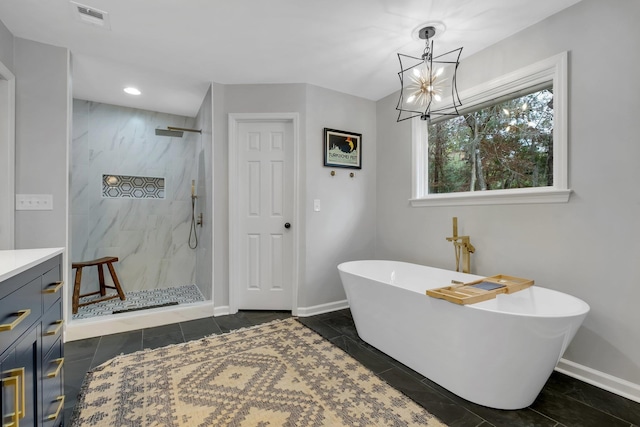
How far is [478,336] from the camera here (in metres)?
1.52

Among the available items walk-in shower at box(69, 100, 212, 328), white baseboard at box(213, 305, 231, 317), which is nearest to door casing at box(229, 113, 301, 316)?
white baseboard at box(213, 305, 231, 317)

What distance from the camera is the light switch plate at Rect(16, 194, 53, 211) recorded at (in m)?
2.15

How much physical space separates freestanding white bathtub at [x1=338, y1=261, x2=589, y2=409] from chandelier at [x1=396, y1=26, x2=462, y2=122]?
51.4 inches

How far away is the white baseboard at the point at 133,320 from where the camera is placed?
2.35 meters

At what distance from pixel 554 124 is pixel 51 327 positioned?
3061 millimetres

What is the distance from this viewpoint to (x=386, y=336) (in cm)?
209

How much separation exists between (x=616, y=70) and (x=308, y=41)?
1.99 m

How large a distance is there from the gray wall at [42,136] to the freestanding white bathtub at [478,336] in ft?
8.02

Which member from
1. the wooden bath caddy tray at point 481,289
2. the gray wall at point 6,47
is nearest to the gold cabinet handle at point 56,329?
the wooden bath caddy tray at point 481,289

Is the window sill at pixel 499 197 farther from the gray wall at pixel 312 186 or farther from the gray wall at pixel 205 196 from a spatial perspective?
the gray wall at pixel 205 196

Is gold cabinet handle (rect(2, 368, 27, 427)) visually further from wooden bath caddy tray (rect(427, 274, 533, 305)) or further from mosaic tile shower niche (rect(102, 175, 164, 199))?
mosaic tile shower niche (rect(102, 175, 164, 199))

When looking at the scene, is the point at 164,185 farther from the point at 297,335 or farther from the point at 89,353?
the point at 297,335

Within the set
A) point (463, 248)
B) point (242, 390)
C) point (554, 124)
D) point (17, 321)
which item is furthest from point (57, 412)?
point (554, 124)

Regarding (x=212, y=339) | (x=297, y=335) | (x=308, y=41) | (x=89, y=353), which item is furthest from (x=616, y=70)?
(x=89, y=353)
